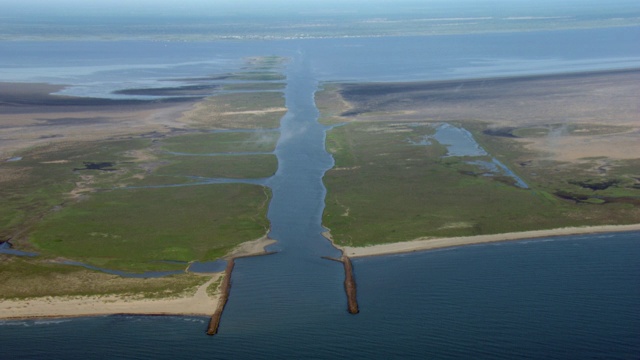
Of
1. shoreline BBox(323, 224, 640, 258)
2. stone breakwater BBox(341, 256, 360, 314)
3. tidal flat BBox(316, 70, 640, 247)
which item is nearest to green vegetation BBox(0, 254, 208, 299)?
stone breakwater BBox(341, 256, 360, 314)

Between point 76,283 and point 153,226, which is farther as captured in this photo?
point 153,226

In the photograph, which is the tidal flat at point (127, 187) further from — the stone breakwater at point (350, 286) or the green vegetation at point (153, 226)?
the stone breakwater at point (350, 286)

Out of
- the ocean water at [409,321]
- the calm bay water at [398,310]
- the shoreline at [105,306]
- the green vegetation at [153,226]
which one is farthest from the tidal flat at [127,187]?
the ocean water at [409,321]

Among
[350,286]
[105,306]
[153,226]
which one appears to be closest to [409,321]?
[350,286]

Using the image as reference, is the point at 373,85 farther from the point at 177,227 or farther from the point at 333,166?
the point at 177,227

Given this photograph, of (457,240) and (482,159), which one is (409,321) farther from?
(482,159)

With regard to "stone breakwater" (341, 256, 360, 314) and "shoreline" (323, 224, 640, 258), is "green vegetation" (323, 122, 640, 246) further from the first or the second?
"stone breakwater" (341, 256, 360, 314)
